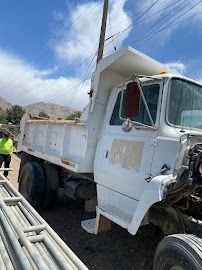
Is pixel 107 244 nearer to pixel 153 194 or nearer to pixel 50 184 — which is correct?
pixel 50 184

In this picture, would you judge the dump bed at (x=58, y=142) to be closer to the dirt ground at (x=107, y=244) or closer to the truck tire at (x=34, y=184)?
the truck tire at (x=34, y=184)

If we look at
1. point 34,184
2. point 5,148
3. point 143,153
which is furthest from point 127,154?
point 5,148

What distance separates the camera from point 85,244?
3885mm

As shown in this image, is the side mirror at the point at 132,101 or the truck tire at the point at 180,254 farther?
the side mirror at the point at 132,101

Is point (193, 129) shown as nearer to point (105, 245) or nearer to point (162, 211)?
point (162, 211)

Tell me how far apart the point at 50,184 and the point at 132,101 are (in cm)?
305

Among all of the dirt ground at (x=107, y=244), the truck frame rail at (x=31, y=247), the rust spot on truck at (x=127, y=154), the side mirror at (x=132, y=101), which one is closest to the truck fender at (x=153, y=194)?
the rust spot on truck at (x=127, y=154)

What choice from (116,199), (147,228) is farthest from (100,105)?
(147,228)

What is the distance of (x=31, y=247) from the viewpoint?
1.91 m

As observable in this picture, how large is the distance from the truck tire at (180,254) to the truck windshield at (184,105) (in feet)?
4.07

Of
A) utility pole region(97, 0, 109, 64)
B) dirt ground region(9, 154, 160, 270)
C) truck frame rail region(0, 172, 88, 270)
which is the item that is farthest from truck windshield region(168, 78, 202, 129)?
utility pole region(97, 0, 109, 64)

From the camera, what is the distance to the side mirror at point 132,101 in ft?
8.06

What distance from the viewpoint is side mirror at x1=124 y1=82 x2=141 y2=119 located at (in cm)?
246

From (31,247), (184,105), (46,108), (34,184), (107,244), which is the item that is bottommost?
(107,244)
